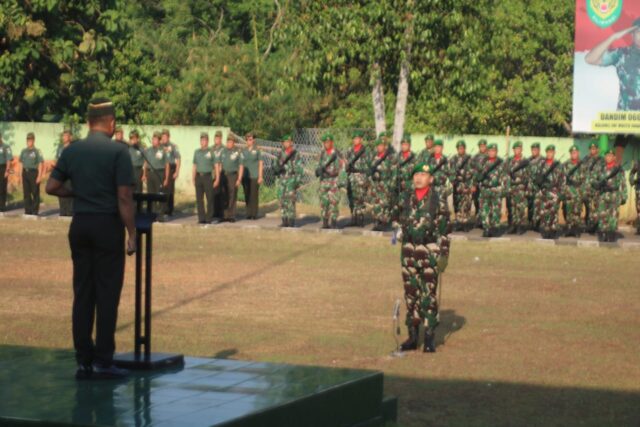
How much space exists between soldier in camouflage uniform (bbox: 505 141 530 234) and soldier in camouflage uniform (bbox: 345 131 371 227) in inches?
111

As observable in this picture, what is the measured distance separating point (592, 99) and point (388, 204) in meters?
5.00

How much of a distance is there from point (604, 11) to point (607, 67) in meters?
1.15

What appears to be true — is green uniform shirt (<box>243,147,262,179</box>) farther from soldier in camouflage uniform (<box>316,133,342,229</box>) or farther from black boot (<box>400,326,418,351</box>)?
black boot (<box>400,326,418,351</box>)

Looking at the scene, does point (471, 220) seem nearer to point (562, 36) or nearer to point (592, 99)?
point (592, 99)

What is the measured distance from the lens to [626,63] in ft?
92.8

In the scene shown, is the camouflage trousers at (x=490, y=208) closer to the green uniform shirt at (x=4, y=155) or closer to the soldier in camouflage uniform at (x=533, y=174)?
the soldier in camouflage uniform at (x=533, y=174)

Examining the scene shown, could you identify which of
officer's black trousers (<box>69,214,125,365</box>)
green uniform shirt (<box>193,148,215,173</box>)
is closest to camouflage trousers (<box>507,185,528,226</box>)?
green uniform shirt (<box>193,148,215,173</box>)

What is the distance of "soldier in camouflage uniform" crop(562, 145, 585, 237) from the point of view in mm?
26844

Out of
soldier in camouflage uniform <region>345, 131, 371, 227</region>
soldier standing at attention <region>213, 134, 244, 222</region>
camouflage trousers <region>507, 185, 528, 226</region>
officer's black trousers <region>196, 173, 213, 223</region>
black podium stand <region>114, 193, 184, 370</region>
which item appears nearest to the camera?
black podium stand <region>114, 193, 184, 370</region>

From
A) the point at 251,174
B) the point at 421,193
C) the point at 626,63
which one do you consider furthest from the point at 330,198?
the point at 421,193

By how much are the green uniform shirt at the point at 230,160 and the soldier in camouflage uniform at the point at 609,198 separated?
24.3 ft

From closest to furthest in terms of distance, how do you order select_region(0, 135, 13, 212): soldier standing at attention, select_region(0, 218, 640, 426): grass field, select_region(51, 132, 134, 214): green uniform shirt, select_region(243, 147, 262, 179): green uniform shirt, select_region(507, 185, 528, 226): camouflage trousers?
select_region(51, 132, 134, 214): green uniform shirt, select_region(0, 218, 640, 426): grass field, select_region(507, 185, 528, 226): camouflage trousers, select_region(243, 147, 262, 179): green uniform shirt, select_region(0, 135, 13, 212): soldier standing at attention

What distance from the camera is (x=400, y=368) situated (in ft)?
40.2

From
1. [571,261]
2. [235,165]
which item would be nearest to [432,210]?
[571,261]
